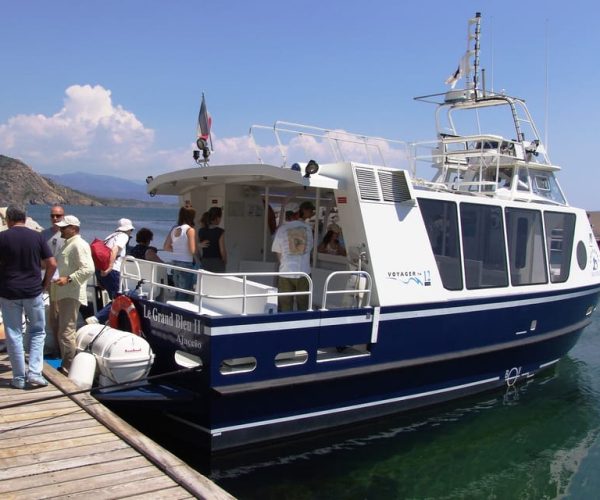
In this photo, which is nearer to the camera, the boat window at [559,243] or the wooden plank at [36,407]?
the wooden plank at [36,407]

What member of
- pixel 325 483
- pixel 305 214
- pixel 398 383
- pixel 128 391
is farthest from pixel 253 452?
pixel 305 214

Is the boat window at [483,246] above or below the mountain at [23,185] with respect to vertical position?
below

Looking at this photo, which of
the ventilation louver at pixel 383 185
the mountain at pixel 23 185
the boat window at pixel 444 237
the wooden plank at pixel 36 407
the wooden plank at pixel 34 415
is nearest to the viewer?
the wooden plank at pixel 34 415

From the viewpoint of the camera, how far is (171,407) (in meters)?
5.62

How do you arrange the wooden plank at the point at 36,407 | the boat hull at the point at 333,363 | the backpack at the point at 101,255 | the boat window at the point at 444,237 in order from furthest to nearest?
the boat window at the point at 444,237 → the backpack at the point at 101,255 → the boat hull at the point at 333,363 → the wooden plank at the point at 36,407

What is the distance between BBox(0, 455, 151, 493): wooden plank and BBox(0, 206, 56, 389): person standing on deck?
5.65ft

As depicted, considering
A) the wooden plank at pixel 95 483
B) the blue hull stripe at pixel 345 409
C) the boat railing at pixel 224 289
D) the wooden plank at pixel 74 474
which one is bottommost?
the blue hull stripe at pixel 345 409

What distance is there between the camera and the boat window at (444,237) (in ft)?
23.2

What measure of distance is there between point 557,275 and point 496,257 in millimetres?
1570

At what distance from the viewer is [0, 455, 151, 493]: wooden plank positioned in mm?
3869

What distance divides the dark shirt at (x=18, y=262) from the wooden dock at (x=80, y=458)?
0.93 meters

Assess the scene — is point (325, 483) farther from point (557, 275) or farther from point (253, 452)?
point (557, 275)

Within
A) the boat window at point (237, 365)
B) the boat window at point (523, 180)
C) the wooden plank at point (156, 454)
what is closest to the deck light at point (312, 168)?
the boat window at point (237, 365)

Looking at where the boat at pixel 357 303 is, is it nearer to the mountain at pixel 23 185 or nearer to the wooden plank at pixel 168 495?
the wooden plank at pixel 168 495
